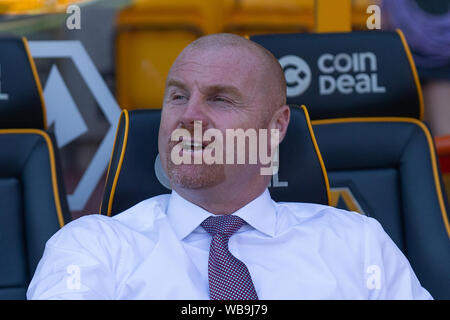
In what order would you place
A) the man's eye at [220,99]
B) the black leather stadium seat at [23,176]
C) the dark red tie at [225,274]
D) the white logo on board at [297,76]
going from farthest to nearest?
the white logo on board at [297,76] → the black leather stadium seat at [23,176] → the man's eye at [220,99] → the dark red tie at [225,274]

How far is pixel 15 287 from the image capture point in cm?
165

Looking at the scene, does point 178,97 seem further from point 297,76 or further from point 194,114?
point 297,76

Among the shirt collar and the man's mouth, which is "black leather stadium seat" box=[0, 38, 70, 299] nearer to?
the shirt collar

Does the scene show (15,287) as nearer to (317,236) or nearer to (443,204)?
(317,236)

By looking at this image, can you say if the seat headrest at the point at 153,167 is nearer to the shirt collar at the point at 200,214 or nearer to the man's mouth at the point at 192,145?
the shirt collar at the point at 200,214

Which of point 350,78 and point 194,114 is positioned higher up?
point 194,114

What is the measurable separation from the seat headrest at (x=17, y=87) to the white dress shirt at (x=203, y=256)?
47cm

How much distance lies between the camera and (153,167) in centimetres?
149

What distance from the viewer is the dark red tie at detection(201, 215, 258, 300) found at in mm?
1202

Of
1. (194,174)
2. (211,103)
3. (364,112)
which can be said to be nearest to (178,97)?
(211,103)

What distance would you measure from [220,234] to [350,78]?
0.67m

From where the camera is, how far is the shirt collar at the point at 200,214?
4.37ft

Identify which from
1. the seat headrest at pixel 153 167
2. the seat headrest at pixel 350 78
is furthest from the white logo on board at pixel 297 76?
the seat headrest at pixel 153 167

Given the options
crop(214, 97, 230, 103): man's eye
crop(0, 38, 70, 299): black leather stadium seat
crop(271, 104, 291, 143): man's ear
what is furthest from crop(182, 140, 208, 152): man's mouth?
crop(0, 38, 70, 299): black leather stadium seat
